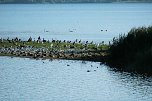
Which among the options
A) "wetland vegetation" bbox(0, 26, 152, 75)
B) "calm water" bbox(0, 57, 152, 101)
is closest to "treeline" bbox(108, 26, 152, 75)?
"wetland vegetation" bbox(0, 26, 152, 75)

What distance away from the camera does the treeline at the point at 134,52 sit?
6906 cm

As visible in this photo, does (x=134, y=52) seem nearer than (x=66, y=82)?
No

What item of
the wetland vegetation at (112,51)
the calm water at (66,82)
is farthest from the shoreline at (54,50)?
the calm water at (66,82)

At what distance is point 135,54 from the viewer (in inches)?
2808

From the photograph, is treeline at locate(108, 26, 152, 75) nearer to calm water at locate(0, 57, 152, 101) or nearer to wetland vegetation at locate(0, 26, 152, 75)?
wetland vegetation at locate(0, 26, 152, 75)

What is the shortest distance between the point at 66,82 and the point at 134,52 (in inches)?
541

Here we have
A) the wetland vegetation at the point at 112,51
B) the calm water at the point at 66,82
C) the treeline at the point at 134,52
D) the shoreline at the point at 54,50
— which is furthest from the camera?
the shoreline at the point at 54,50

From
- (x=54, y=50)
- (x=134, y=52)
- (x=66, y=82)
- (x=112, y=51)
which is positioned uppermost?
(x=134, y=52)

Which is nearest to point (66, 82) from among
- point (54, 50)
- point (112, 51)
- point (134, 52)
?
point (134, 52)

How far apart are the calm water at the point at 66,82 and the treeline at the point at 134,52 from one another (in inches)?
97.1

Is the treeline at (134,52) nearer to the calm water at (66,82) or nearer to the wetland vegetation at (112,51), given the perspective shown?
the wetland vegetation at (112,51)

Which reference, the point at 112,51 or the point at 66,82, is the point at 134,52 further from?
the point at 66,82

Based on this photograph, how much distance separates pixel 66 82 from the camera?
6131 cm

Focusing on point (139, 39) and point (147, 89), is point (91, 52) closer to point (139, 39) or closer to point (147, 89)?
point (139, 39)
